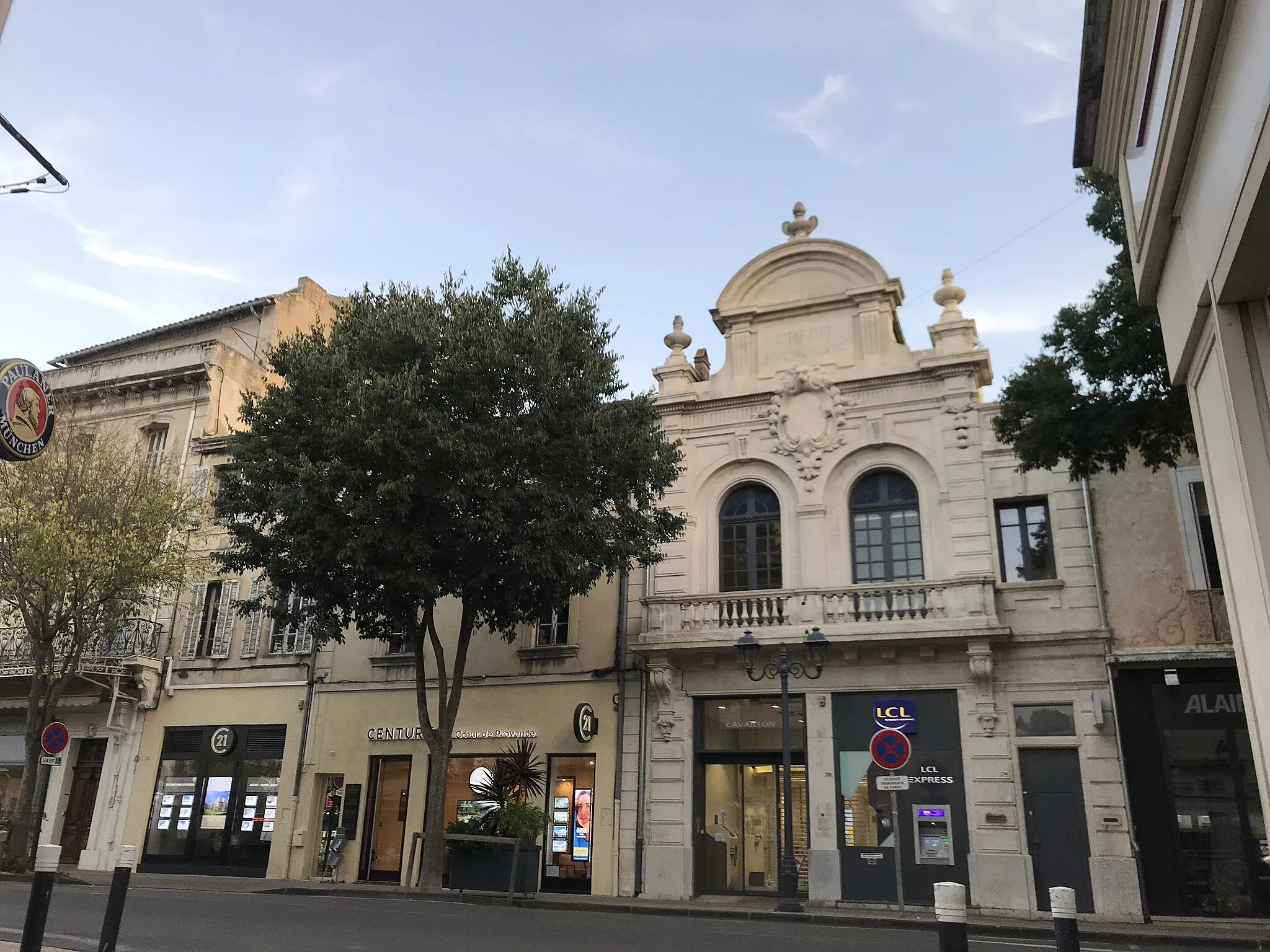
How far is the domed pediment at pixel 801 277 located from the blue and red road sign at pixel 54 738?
14756mm

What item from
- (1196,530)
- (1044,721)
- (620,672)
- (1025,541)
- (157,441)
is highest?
(157,441)

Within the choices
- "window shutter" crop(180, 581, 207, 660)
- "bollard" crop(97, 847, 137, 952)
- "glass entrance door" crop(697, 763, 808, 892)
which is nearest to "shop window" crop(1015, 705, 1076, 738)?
"glass entrance door" crop(697, 763, 808, 892)

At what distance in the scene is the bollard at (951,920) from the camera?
5.27 meters

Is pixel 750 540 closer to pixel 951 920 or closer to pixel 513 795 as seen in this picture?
pixel 513 795

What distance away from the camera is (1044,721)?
55.9 ft

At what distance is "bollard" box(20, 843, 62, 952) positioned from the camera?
7371 millimetres

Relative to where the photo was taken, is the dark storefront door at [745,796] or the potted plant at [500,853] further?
the dark storefront door at [745,796]

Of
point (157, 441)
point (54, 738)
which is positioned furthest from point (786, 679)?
point (157, 441)

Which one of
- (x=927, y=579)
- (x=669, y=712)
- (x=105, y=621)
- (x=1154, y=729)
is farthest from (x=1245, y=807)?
(x=105, y=621)

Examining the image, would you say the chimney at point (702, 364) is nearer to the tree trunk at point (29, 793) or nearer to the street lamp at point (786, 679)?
the street lamp at point (786, 679)

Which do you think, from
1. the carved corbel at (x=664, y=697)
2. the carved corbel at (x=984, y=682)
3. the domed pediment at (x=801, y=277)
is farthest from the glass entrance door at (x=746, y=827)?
the domed pediment at (x=801, y=277)

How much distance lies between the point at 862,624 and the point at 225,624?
1544 centimetres

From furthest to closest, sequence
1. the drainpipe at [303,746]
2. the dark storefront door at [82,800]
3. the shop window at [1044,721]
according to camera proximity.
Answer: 1. the dark storefront door at [82,800]
2. the drainpipe at [303,746]
3. the shop window at [1044,721]

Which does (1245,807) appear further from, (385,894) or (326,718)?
(326,718)
